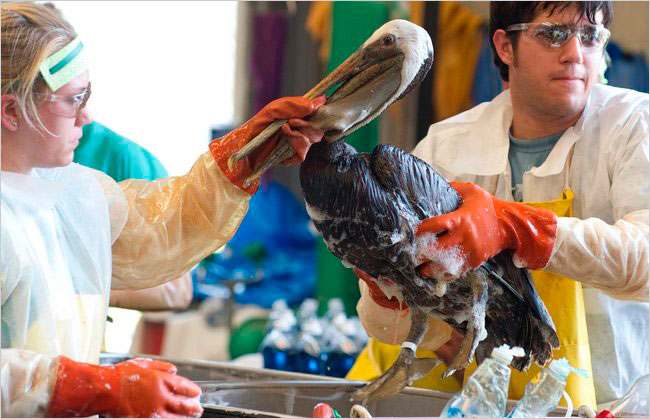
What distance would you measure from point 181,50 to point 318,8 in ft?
4.21

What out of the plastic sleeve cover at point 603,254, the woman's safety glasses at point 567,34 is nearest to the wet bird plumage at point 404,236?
the plastic sleeve cover at point 603,254

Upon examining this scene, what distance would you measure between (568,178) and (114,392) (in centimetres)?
130

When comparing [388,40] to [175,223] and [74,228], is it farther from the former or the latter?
[74,228]

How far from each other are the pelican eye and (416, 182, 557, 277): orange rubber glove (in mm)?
327

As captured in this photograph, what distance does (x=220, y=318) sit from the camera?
16.6 ft

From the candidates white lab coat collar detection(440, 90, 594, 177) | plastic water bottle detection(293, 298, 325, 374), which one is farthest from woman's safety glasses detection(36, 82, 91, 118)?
plastic water bottle detection(293, 298, 325, 374)

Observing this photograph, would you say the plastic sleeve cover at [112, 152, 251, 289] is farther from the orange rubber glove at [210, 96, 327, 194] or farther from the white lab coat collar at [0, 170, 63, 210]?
the white lab coat collar at [0, 170, 63, 210]

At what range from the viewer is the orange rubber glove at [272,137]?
1.70m

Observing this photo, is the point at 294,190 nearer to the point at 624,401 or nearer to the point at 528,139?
the point at 528,139

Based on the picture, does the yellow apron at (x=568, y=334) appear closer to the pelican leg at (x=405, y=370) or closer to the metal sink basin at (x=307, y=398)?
the metal sink basin at (x=307, y=398)

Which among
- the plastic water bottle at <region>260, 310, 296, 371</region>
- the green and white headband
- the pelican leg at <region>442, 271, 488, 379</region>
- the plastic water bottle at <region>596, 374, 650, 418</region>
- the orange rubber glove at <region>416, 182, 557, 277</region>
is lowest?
the plastic water bottle at <region>260, 310, 296, 371</region>

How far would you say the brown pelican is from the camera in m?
1.69

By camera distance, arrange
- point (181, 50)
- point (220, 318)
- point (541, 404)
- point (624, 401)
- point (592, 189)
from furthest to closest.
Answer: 1. point (181, 50)
2. point (220, 318)
3. point (592, 189)
4. point (624, 401)
5. point (541, 404)

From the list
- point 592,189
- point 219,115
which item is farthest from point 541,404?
point 219,115
